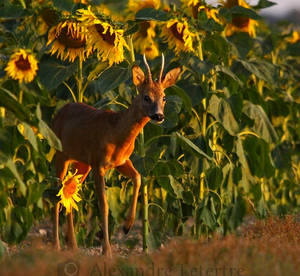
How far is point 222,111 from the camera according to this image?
786 centimetres

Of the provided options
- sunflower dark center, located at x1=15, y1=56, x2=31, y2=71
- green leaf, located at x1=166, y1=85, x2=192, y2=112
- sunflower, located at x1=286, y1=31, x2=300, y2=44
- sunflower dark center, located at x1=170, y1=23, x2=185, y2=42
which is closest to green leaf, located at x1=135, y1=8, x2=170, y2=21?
sunflower dark center, located at x1=170, y1=23, x2=185, y2=42

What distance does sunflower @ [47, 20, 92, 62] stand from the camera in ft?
Result: 22.5

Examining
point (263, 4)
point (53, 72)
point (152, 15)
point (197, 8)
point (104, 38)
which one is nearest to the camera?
point (104, 38)

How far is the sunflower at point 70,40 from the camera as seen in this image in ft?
22.5

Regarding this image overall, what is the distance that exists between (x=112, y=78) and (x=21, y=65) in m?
0.83

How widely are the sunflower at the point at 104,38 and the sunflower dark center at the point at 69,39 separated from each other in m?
0.25

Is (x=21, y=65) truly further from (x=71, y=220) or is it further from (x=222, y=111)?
(x=222, y=111)

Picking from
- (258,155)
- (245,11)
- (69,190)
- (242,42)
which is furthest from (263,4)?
(69,190)

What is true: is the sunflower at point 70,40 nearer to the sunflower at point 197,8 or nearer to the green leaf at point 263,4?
the sunflower at point 197,8

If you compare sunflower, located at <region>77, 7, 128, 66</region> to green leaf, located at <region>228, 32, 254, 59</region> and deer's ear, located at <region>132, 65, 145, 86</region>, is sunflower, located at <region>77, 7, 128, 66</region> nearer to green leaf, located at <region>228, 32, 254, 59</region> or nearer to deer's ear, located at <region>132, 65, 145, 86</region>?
deer's ear, located at <region>132, 65, 145, 86</region>

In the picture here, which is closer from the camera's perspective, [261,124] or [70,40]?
[70,40]

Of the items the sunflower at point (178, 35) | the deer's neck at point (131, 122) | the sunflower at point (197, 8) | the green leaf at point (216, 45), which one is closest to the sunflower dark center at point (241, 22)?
the sunflower at point (197, 8)

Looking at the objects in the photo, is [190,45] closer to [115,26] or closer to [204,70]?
[204,70]

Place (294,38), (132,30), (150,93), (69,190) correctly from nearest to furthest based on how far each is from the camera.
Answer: (150,93) < (69,190) < (132,30) < (294,38)
